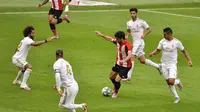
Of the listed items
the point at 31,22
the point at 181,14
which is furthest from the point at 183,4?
the point at 31,22

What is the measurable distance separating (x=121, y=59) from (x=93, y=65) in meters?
5.83

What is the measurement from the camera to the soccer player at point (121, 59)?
1998 centimetres

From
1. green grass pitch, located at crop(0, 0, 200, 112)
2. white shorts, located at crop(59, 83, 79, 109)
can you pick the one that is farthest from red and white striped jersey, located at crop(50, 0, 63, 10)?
white shorts, located at crop(59, 83, 79, 109)

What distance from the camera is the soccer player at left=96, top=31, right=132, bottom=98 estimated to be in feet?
65.6

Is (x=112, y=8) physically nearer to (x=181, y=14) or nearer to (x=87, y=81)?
(x=181, y=14)

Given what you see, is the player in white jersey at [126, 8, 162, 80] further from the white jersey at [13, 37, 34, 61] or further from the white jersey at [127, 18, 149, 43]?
the white jersey at [13, 37, 34, 61]

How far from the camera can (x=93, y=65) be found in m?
26.2

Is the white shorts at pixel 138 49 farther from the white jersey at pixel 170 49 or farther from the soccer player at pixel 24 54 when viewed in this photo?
the soccer player at pixel 24 54

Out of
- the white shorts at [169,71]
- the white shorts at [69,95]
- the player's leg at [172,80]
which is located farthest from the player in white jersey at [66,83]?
the white shorts at [169,71]

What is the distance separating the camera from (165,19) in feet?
127

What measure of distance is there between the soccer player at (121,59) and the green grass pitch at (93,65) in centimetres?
66

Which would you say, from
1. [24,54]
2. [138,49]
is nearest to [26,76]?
[24,54]

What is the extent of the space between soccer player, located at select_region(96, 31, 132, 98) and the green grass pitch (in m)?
0.66

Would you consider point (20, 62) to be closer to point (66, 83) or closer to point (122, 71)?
point (122, 71)
